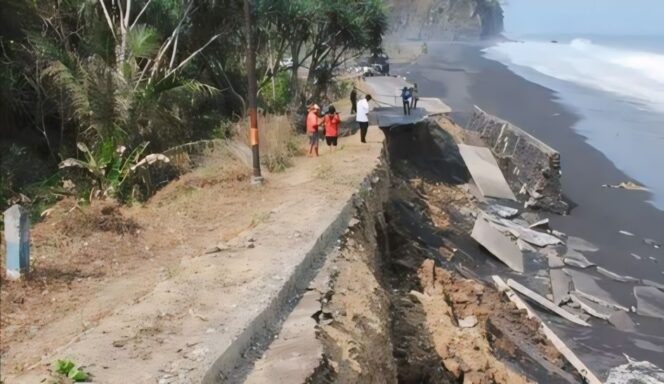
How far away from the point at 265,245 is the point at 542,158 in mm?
15239

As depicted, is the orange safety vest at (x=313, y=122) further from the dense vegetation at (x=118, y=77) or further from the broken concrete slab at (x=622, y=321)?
the broken concrete slab at (x=622, y=321)

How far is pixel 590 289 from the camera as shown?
47.0 ft

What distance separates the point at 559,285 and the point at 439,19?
5412 inches

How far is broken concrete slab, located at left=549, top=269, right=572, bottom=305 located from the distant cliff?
130155mm

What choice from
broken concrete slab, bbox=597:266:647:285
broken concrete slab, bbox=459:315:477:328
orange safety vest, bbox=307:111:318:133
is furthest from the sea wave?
broken concrete slab, bbox=459:315:477:328

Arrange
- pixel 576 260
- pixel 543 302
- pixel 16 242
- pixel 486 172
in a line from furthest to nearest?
pixel 486 172, pixel 576 260, pixel 543 302, pixel 16 242

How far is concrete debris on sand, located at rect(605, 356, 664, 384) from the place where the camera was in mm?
10742

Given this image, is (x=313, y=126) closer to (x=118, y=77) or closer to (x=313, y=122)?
(x=313, y=122)

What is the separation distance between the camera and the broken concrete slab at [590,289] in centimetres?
1362

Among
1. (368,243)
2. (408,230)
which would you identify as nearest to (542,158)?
(408,230)

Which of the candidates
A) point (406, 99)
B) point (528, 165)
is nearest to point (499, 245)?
point (528, 165)

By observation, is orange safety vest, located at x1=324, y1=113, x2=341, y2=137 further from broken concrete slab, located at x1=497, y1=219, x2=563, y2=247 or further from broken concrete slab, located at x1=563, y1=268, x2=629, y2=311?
broken concrete slab, located at x1=563, y1=268, x2=629, y2=311

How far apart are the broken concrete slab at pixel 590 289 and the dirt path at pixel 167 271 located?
521cm

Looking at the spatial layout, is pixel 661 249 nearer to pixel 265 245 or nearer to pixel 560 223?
pixel 560 223
